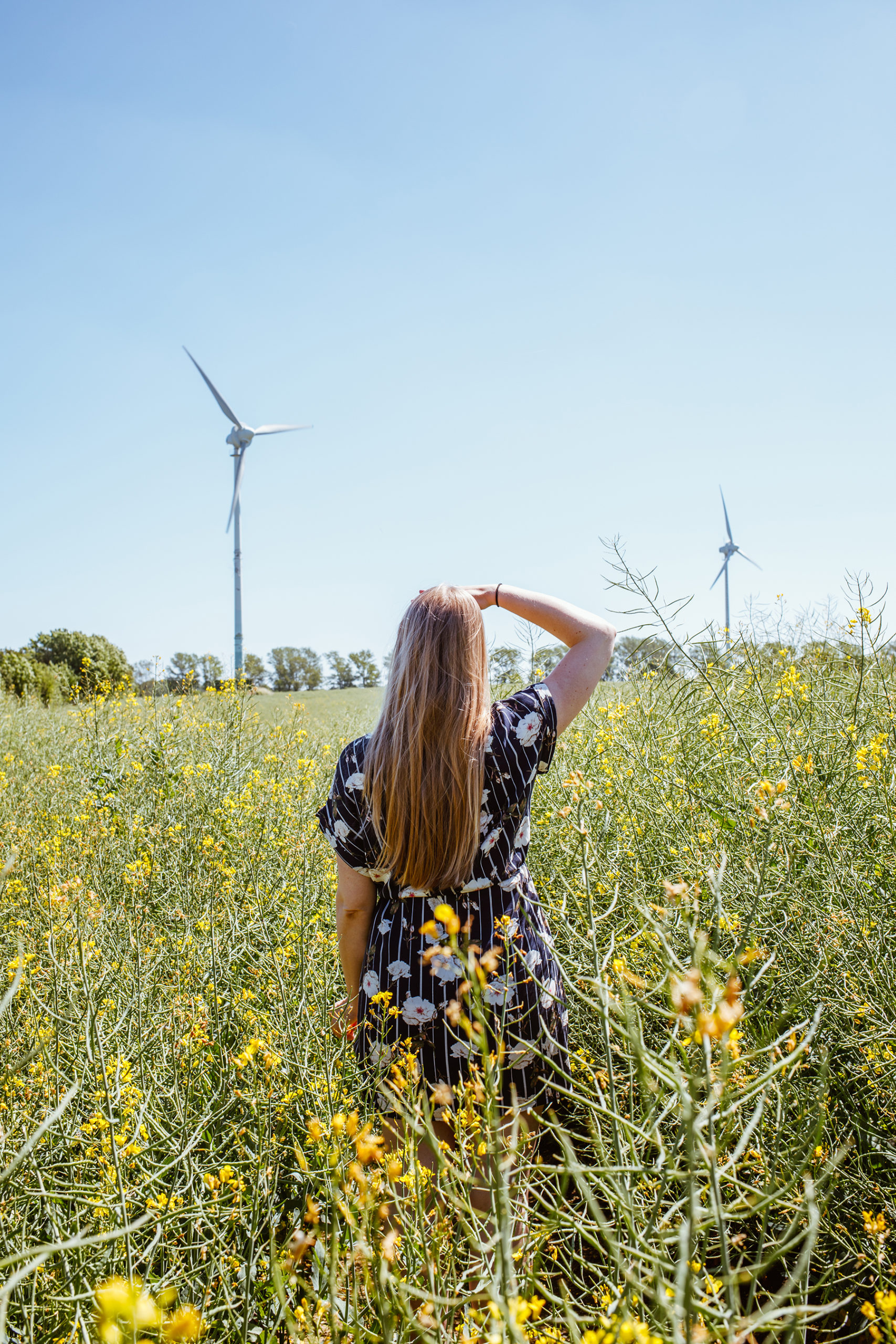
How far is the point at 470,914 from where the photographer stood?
5.59ft

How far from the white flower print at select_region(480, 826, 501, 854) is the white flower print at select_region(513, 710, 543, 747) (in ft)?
0.73

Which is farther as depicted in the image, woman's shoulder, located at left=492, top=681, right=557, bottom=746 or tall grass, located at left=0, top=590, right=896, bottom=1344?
woman's shoulder, located at left=492, top=681, right=557, bottom=746

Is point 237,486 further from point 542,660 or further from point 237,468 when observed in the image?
point 542,660

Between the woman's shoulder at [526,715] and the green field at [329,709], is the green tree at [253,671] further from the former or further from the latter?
the woman's shoulder at [526,715]

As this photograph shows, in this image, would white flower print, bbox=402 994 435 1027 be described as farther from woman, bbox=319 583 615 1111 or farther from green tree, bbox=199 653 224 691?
green tree, bbox=199 653 224 691

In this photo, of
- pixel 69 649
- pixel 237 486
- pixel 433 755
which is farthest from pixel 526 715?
pixel 69 649

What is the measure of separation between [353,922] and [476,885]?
367mm

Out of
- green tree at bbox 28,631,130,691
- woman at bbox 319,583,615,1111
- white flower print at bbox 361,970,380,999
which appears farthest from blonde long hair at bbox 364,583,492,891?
green tree at bbox 28,631,130,691

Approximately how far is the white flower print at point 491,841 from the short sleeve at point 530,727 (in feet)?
0.49

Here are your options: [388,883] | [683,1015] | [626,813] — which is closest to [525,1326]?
[683,1015]

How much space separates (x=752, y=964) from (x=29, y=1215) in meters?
1.94

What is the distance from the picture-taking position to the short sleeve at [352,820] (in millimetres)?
1762

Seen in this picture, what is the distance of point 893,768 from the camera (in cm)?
229

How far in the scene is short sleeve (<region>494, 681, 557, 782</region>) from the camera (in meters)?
1.76
